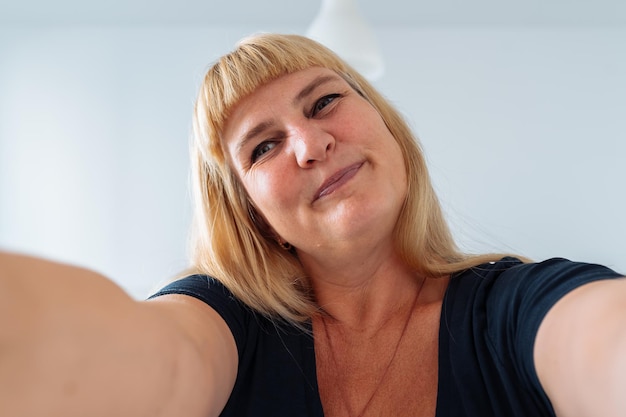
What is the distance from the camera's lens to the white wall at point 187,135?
114 inches

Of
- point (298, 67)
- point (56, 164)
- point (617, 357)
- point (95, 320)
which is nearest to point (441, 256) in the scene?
point (298, 67)

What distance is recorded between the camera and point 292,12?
3.03m

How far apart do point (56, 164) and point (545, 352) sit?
2743 mm

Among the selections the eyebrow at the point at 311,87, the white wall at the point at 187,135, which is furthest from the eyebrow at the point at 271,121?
the white wall at the point at 187,135

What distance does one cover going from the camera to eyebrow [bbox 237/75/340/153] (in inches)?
40.1

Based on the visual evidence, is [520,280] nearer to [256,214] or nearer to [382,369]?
[382,369]

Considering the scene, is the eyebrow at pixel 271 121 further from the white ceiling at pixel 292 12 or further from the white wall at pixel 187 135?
the white ceiling at pixel 292 12

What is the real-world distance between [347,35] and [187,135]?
140cm

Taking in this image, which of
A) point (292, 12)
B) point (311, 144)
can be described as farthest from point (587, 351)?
point (292, 12)

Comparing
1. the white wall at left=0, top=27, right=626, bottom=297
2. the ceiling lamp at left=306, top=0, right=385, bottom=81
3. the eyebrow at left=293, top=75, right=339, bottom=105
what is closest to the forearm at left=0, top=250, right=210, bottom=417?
the eyebrow at left=293, top=75, right=339, bottom=105

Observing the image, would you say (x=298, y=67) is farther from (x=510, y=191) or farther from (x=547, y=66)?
(x=547, y=66)

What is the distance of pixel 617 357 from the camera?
53 centimetres

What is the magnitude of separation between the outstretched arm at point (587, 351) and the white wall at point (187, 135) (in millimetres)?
2251

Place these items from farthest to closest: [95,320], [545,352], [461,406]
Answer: [461,406]
[545,352]
[95,320]
